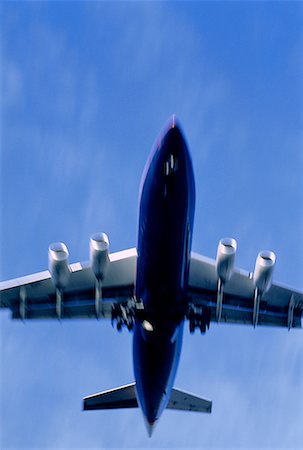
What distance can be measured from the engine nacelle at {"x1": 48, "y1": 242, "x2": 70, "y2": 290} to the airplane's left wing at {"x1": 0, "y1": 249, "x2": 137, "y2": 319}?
122 cm

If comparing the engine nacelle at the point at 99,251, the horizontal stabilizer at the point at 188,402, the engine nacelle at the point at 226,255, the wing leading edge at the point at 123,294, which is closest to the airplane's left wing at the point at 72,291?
the wing leading edge at the point at 123,294

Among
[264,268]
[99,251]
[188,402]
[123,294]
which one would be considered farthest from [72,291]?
[188,402]

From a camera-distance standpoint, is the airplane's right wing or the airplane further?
the airplane's right wing

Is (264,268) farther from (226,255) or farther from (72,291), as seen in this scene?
(72,291)

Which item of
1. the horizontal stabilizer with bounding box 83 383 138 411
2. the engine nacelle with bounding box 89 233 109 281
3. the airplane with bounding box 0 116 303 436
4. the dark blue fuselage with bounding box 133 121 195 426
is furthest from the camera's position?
the horizontal stabilizer with bounding box 83 383 138 411

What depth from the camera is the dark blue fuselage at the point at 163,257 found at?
21.8m

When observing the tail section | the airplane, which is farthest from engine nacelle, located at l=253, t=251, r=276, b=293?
the tail section

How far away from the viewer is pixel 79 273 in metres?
27.0

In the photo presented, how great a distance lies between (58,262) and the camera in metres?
25.0

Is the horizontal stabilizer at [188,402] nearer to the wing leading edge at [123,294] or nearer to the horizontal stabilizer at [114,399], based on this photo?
the horizontal stabilizer at [114,399]

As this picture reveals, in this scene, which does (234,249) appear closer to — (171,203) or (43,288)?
(171,203)

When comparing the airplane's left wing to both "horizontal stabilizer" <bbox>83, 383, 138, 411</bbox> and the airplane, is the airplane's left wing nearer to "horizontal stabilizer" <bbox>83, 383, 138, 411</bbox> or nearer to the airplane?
the airplane

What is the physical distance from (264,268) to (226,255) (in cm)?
146

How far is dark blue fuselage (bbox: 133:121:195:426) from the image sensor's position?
71.6ft
